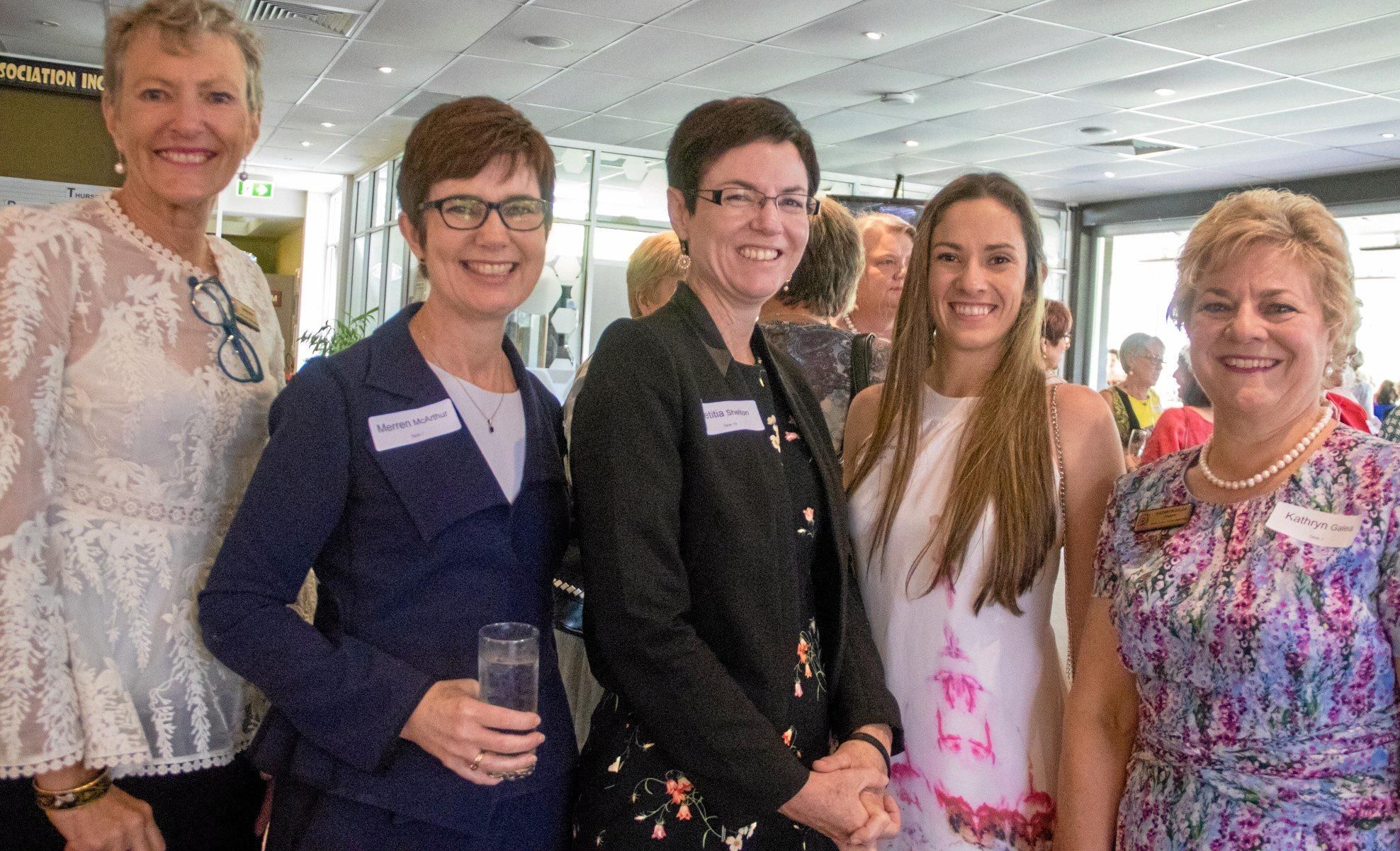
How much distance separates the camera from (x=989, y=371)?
1973mm

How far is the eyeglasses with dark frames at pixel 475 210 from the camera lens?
59.5 inches

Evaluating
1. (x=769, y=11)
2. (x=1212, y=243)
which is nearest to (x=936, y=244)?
(x=1212, y=243)

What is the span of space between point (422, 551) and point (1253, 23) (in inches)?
264

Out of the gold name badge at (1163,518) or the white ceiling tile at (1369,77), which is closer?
the gold name badge at (1163,518)

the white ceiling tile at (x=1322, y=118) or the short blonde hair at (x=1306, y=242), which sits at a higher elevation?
the white ceiling tile at (x=1322, y=118)

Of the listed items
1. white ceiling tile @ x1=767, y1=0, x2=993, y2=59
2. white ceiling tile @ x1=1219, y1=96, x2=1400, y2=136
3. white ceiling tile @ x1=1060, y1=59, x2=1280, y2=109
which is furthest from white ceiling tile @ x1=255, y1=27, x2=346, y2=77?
white ceiling tile @ x1=1219, y1=96, x2=1400, y2=136

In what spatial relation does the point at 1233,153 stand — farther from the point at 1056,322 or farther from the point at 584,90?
the point at 584,90

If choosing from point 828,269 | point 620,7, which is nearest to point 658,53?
point 620,7

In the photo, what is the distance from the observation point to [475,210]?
1.52m

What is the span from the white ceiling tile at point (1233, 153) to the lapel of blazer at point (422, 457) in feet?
32.5

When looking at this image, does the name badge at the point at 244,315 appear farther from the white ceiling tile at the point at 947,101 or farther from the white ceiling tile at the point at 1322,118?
the white ceiling tile at the point at 1322,118

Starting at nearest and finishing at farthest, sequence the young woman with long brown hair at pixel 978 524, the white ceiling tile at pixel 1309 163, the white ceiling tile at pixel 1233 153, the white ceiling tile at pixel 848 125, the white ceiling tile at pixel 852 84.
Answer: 1. the young woman with long brown hair at pixel 978 524
2. the white ceiling tile at pixel 852 84
3. the white ceiling tile at pixel 848 125
4. the white ceiling tile at pixel 1233 153
5. the white ceiling tile at pixel 1309 163

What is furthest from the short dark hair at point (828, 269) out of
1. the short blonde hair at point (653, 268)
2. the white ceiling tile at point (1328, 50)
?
the white ceiling tile at point (1328, 50)

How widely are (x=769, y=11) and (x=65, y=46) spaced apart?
583 centimetres
